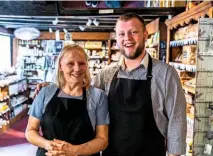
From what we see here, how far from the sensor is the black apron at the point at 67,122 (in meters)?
1.84

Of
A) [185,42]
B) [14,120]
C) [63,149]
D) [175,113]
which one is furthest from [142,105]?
[14,120]

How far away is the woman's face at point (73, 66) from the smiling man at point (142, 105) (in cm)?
28

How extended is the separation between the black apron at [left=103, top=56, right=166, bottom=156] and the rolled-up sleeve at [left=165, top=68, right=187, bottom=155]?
11cm

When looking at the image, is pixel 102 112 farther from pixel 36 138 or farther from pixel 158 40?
pixel 158 40

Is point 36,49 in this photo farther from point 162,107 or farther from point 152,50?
point 162,107

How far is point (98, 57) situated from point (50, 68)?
182 cm

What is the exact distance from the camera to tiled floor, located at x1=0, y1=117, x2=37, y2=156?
564 cm

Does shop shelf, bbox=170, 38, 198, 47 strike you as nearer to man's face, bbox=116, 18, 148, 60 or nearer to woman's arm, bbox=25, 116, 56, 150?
man's face, bbox=116, 18, 148, 60

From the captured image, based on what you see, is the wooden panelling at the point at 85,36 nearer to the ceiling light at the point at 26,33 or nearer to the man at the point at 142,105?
the ceiling light at the point at 26,33

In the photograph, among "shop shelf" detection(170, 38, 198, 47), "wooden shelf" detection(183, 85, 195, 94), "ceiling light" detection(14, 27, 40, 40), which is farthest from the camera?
"ceiling light" detection(14, 27, 40, 40)

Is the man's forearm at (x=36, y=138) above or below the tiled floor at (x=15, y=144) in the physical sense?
above

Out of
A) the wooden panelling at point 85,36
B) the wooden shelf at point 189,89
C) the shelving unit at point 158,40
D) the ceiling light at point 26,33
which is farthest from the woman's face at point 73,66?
the wooden panelling at point 85,36

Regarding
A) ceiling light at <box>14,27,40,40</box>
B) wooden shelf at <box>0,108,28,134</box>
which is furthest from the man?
ceiling light at <box>14,27,40,40</box>

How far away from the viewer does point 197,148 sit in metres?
3.10
